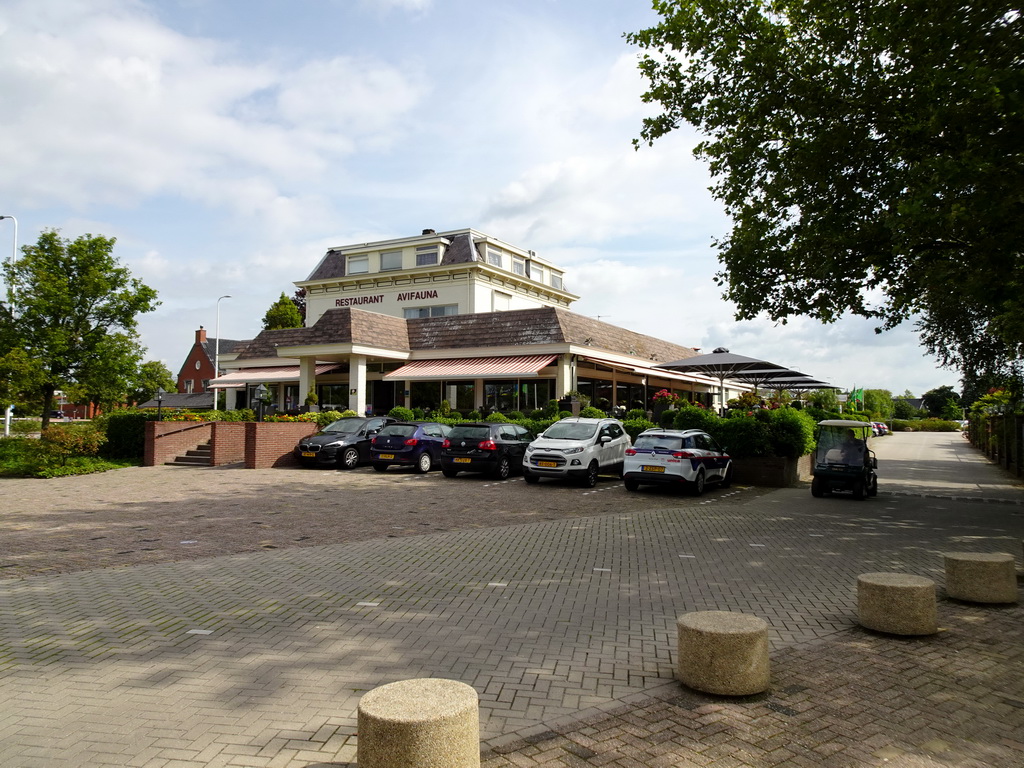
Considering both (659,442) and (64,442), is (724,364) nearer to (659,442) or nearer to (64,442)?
(659,442)

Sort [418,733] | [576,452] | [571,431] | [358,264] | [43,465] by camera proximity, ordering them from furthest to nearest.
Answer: [358,264], [43,465], [571,431], [576,452], [418,733]

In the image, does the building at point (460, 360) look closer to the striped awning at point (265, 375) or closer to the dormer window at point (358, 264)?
the striped awning at point (265, 375)

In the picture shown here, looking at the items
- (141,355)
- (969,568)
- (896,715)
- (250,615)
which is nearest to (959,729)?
(896,715)

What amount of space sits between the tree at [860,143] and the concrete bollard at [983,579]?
4684 mm

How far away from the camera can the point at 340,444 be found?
68.7ft

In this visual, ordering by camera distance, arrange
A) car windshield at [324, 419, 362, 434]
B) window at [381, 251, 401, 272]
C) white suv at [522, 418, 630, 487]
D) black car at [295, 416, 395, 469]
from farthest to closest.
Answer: window at [381, 251, 401, 272]
car windshield at [324, 419, 362, 434]
black car at [295, 416, 395, 469]
white suv at [522, 418, 630, 487]

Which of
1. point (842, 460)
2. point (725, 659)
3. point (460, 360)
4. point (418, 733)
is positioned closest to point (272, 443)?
point (460, 360)

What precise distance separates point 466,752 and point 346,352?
87.0 feet

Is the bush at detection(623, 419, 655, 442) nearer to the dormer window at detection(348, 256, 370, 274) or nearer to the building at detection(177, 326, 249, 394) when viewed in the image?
the dormer window at detection(348, 256, 370, 274)

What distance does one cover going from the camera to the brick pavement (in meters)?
3.66

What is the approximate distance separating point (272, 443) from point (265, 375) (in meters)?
12.9

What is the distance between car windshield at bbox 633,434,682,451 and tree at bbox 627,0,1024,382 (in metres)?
3.25

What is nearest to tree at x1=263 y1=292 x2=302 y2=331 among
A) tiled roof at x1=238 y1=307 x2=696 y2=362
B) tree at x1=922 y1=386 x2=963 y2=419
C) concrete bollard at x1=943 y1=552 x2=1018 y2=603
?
tiled roof at x1=238 y1=307 x2=696 y2=362

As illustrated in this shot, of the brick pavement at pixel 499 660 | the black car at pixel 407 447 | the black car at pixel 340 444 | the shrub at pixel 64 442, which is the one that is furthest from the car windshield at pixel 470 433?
the shrub at pixel 64 442
